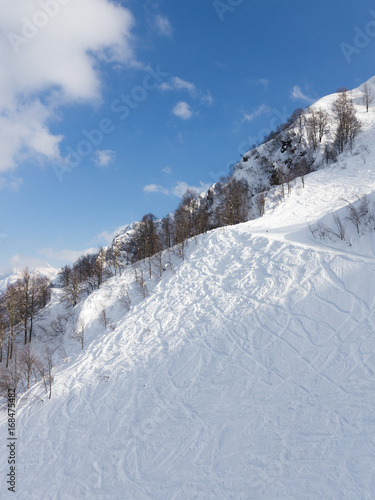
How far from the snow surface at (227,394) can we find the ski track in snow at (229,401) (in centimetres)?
5

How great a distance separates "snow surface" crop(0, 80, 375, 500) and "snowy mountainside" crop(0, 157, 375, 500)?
6 cm

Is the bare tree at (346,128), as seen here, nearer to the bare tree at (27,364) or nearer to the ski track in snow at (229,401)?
the ski track in snow at (229,401)

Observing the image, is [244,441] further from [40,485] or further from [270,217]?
[270,217]

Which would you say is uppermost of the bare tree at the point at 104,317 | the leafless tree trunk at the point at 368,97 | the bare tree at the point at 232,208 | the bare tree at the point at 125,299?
the leafless tree trunk at the point at 368,97

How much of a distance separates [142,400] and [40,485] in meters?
5.25

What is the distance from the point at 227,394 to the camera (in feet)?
39.3

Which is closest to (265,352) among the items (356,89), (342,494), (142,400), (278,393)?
(278,393)

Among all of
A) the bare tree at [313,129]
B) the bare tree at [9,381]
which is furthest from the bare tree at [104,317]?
the bare tree at [313,129]

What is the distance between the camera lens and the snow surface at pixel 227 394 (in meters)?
8.74

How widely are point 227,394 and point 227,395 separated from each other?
6 cm

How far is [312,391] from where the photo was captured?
10.8 metres

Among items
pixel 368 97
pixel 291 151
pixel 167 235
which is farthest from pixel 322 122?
pixel 167 235

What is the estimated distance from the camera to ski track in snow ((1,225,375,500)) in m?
8.68

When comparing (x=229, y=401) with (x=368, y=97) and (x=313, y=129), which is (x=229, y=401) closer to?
(x=313, y=129)
